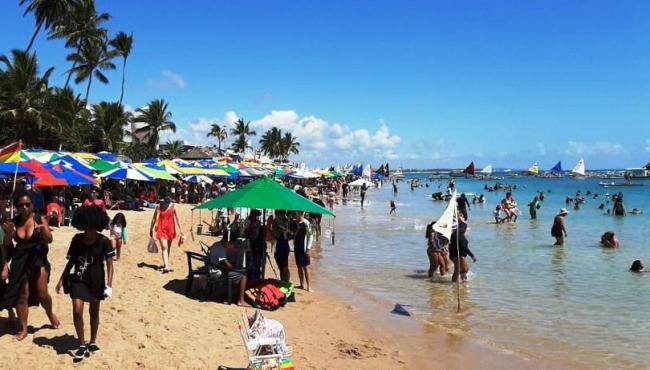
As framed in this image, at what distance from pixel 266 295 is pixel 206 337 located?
2011 millimetres

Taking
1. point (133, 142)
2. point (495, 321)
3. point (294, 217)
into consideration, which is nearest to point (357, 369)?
→ point (495, 321)

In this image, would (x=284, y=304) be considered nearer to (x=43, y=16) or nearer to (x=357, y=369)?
(x=357, y=369)

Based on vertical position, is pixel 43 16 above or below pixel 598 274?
above

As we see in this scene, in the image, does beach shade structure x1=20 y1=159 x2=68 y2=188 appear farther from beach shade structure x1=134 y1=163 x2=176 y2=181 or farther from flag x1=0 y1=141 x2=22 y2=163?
beach shade structure x1=134 y1=163 x2=176 y2=181

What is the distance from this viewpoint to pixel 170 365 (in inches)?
219

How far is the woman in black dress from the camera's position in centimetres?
531

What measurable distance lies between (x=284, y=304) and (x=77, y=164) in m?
12.4

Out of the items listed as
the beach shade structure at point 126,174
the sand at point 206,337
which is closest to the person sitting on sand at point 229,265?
the sand at point 206,337

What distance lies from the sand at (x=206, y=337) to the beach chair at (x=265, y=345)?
2.46 ft

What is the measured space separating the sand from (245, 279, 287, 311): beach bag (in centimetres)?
17

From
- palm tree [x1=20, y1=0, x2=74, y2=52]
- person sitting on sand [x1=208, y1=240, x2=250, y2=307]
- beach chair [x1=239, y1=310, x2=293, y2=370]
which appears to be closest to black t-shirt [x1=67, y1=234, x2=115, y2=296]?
beach chair [x1=239, y1=310, x2=293, y2=370]

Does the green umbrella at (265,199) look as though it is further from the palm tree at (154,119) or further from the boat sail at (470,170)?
the palm tree at (154,119)

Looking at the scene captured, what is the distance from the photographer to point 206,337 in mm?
6594

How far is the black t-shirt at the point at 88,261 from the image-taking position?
506 centimetres
